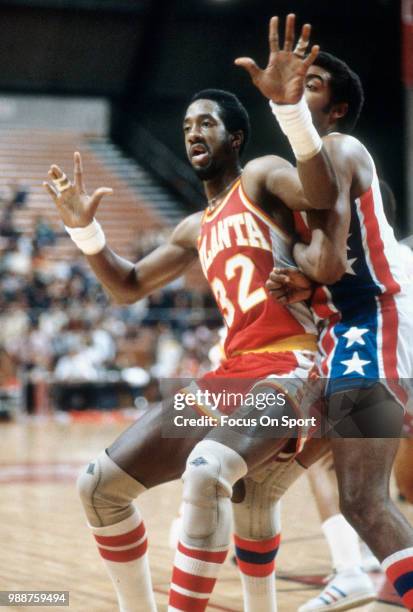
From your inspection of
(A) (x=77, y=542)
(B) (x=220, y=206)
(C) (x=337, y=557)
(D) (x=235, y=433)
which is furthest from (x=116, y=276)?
(A) (x=77, y=542)

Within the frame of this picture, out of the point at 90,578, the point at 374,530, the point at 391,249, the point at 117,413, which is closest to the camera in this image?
the point at 374,530

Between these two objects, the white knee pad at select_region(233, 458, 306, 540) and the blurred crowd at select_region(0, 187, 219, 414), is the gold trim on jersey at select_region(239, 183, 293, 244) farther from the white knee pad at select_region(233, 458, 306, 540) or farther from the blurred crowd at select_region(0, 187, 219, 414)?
the blurred crowd at select_region(0, 187, 219, 414)

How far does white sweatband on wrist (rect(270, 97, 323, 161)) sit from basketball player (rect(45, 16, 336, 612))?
0.24 meters

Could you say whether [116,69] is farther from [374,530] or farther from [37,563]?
[374,530]

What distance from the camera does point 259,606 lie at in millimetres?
3584

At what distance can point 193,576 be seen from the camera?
9.98 feet

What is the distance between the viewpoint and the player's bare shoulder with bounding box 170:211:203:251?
388 centimetres

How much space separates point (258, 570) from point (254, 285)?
3.44 ft

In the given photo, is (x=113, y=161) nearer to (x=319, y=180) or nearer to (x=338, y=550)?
(x=338, y=550)

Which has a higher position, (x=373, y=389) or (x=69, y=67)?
(x=373, y=389)

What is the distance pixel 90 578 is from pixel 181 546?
1.92 metres

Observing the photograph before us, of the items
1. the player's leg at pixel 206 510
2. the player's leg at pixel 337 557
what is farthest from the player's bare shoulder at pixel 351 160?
the player's leg at pixel 337 557

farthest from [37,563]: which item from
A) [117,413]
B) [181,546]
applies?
[117,413]

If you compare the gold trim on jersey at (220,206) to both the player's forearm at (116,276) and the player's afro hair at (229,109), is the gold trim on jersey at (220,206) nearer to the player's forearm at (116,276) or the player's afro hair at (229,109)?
the player's afro hair at (229,109)
